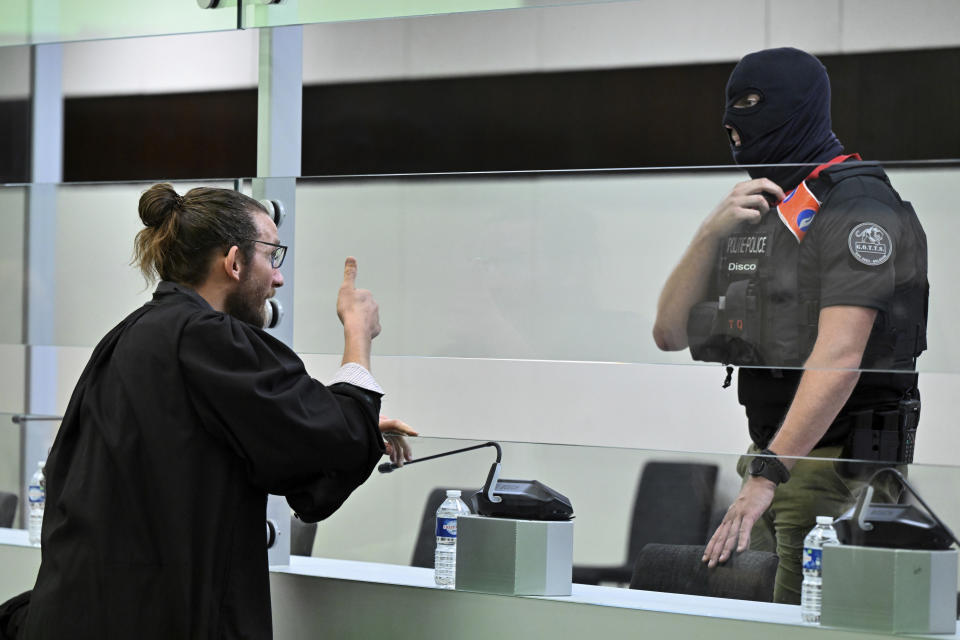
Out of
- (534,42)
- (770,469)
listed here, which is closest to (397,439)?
(770,469)

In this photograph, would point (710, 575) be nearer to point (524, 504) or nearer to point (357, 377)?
point (524, 504)

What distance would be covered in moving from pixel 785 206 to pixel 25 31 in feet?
5.53

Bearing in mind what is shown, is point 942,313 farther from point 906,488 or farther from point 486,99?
point 486,99

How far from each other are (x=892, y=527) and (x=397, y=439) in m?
0.80

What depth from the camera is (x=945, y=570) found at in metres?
1.61

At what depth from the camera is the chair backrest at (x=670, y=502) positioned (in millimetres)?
2490

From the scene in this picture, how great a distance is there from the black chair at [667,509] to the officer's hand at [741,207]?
0.71 metres

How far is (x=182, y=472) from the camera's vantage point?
64.2 inches

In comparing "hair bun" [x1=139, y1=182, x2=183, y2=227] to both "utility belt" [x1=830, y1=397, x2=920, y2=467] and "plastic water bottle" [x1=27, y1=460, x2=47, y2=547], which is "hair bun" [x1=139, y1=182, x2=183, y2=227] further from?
"utility belt" [x1=830, y1=397, x2=920, y2=467]

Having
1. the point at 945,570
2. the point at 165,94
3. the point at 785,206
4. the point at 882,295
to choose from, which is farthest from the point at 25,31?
the point at 165,94

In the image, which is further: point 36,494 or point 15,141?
point 15,141

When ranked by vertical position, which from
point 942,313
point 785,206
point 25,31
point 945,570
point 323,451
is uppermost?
point 25,31

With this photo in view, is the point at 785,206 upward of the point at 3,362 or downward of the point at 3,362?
upward

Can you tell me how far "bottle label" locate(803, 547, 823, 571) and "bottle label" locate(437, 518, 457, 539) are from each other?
0.57 metres
